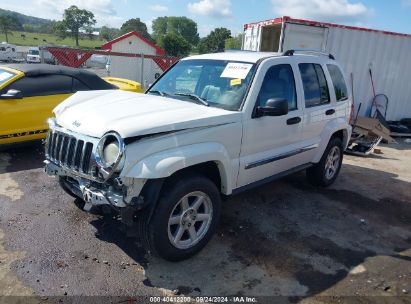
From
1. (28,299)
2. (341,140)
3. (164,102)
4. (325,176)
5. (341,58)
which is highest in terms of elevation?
(341,58)

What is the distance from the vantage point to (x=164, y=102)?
3961 millimetres

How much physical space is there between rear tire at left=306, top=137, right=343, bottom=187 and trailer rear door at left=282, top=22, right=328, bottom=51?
173 inches

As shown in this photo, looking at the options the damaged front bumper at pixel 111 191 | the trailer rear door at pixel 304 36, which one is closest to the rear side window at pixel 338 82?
the damaged front bumper at pixel 111 191

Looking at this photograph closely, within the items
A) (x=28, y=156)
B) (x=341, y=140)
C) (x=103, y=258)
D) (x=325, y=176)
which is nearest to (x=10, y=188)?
(x=28, y=156)

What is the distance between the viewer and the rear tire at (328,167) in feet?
18.6

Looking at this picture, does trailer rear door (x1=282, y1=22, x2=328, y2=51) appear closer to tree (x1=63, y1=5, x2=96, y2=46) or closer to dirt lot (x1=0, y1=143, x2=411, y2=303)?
dirt lot (x1=0, y1=143, x2=411, y2=303)

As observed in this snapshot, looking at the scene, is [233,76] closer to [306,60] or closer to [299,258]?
[306,60]

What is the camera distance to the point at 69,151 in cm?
350

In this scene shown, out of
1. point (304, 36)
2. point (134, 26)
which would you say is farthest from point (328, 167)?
point (134, 26)

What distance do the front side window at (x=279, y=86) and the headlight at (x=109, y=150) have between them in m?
1.71

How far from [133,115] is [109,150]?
45 centimetres

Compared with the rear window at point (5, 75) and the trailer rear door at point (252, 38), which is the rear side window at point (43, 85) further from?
the trailer rear door at point (252, 38)

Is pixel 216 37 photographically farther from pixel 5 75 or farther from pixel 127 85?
pixel 5 75

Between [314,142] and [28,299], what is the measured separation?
396cm
